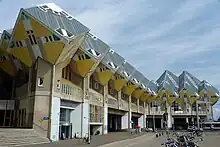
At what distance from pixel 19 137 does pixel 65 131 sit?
12.0 m

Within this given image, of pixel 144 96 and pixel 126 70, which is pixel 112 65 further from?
pixel 144 96

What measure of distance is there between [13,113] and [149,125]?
7007cm

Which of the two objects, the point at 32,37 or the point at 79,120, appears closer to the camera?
the point at 32,37

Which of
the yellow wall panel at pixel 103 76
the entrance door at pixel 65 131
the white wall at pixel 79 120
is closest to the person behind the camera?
the entrance door at pixel 65 131

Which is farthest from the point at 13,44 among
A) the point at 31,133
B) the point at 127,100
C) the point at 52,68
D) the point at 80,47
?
the point at 127,100

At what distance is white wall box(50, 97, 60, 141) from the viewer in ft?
113

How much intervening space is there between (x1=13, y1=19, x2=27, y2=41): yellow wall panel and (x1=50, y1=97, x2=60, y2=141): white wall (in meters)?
9.83

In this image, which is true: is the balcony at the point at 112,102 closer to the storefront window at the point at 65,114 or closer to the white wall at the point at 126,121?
the white wall at the point at 126,121

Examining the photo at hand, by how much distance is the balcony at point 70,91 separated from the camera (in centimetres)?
3854

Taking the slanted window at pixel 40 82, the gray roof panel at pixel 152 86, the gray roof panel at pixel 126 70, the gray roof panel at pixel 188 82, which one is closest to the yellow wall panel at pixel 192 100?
the gray roof panel at pixel 188 82

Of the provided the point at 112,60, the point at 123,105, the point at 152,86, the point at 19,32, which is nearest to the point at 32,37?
the point at 19,32

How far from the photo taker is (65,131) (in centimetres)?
4059

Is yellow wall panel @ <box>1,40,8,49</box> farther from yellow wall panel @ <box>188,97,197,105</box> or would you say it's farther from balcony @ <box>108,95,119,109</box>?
yellow wall panel @ <box>188,97,197,105</box>

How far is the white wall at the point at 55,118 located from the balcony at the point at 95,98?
11.0 meters
